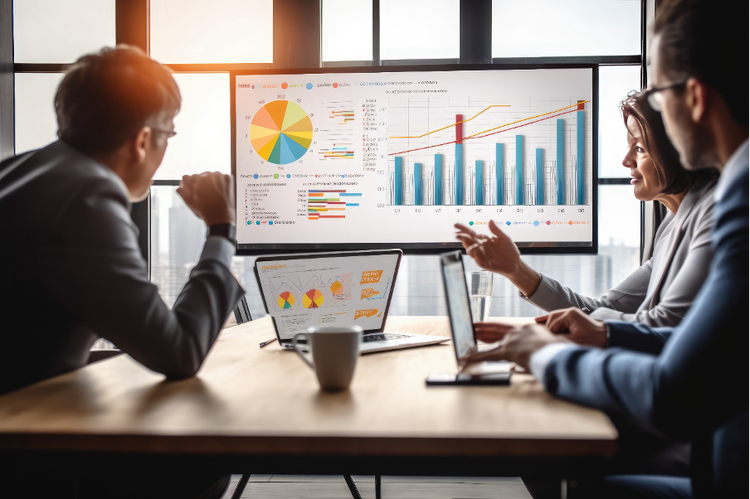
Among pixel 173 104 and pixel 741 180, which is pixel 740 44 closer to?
pixel 741 180

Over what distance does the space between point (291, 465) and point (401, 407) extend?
190 millimetres

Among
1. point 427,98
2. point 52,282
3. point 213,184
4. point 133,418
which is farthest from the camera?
point 427,98

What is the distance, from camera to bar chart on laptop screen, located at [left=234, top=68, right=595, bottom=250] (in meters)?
2.71

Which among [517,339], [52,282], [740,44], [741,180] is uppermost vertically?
[740,44]

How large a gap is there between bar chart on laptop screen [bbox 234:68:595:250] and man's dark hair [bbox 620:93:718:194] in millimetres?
965

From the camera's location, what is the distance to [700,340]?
25.1 inches

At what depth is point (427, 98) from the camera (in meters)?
2.74

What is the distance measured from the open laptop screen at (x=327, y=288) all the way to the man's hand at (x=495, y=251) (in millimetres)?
470

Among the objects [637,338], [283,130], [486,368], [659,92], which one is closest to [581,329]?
[637,338]

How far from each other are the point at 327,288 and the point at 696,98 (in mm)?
909

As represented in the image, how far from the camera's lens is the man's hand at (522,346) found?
0.92 metres

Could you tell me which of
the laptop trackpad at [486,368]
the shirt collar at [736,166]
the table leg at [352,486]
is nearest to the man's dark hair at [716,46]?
the shirt collar at [736,166]

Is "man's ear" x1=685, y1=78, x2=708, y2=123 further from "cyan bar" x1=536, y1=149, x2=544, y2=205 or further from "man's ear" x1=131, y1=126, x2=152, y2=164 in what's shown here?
"cyan bar" x1=536, y1=149, x2=544, y2=205

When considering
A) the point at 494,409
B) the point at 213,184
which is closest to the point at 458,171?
the point at 213,184
